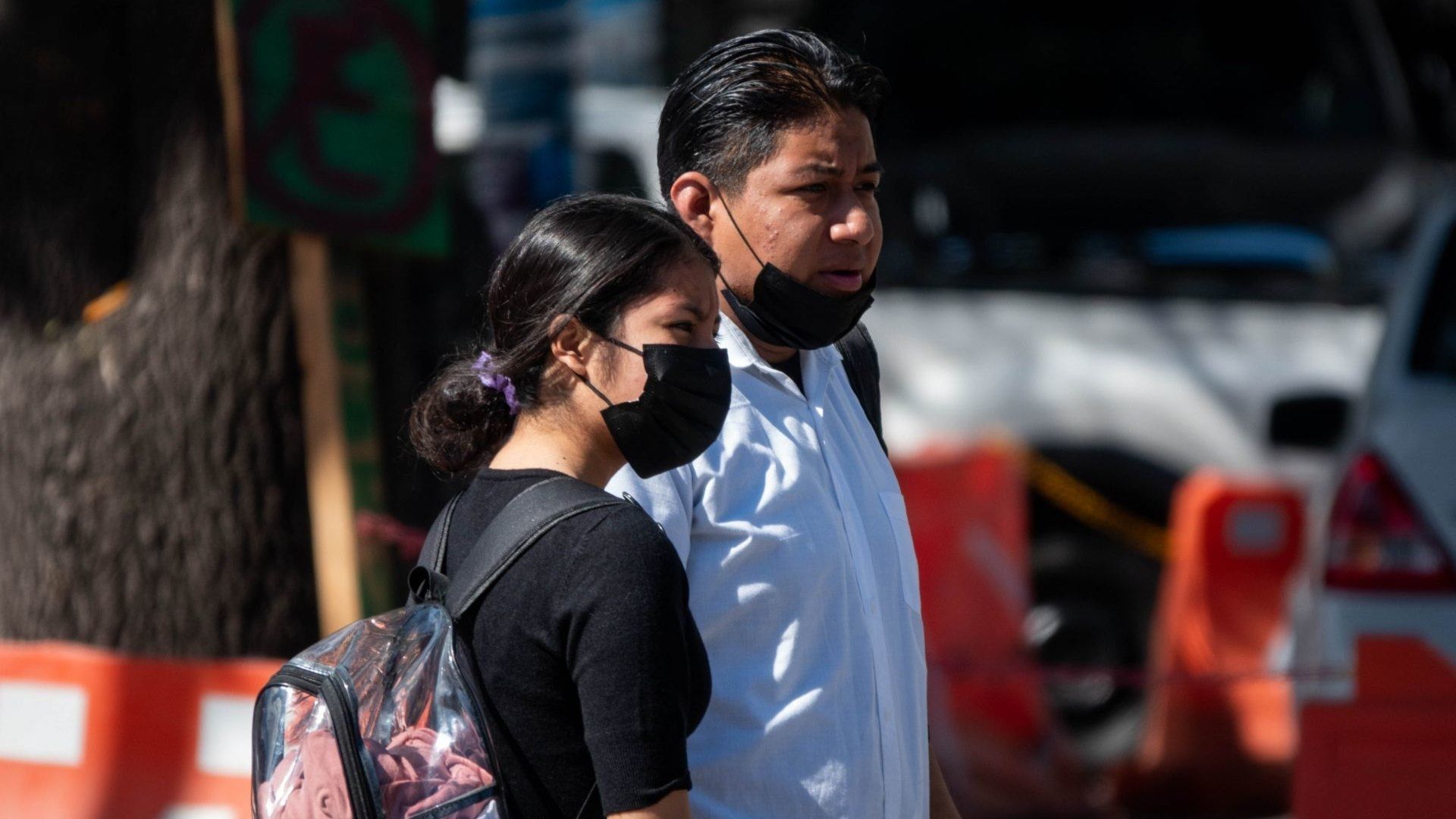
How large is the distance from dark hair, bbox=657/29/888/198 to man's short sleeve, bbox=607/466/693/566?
16.8 inches

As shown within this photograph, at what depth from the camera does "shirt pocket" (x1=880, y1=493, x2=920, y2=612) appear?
7.16 feet

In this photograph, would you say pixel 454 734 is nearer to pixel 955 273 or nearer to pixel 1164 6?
pixel 955 273

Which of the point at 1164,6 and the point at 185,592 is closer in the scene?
the point at 185,592

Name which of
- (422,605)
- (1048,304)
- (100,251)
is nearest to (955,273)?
(1048,304)

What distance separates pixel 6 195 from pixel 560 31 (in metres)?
4.79

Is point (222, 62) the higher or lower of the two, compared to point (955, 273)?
higher

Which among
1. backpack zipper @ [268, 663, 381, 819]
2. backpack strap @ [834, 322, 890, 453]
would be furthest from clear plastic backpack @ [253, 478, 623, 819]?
backpack strap @ [834, 322, 890, 453]

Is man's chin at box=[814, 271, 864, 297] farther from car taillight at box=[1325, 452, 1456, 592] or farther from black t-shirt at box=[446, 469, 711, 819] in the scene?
car taillight at box=[1325, 452, 1456, 592]

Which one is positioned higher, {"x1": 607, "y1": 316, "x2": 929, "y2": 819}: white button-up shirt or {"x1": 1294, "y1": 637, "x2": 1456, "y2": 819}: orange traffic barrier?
{"x1": 607, "y1": 316, "x2": 929, "y2": 819}: white button-up shirt

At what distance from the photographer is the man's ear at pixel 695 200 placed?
221 cm

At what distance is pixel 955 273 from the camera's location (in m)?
7.18

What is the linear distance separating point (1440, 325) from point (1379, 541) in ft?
2.44

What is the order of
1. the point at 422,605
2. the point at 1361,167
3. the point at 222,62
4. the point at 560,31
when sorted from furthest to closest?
the point at 560,31 < the point at 1361,167 < the point at 222,62 < the point at 422,605

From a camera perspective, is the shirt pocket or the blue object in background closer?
the shirt pocket
